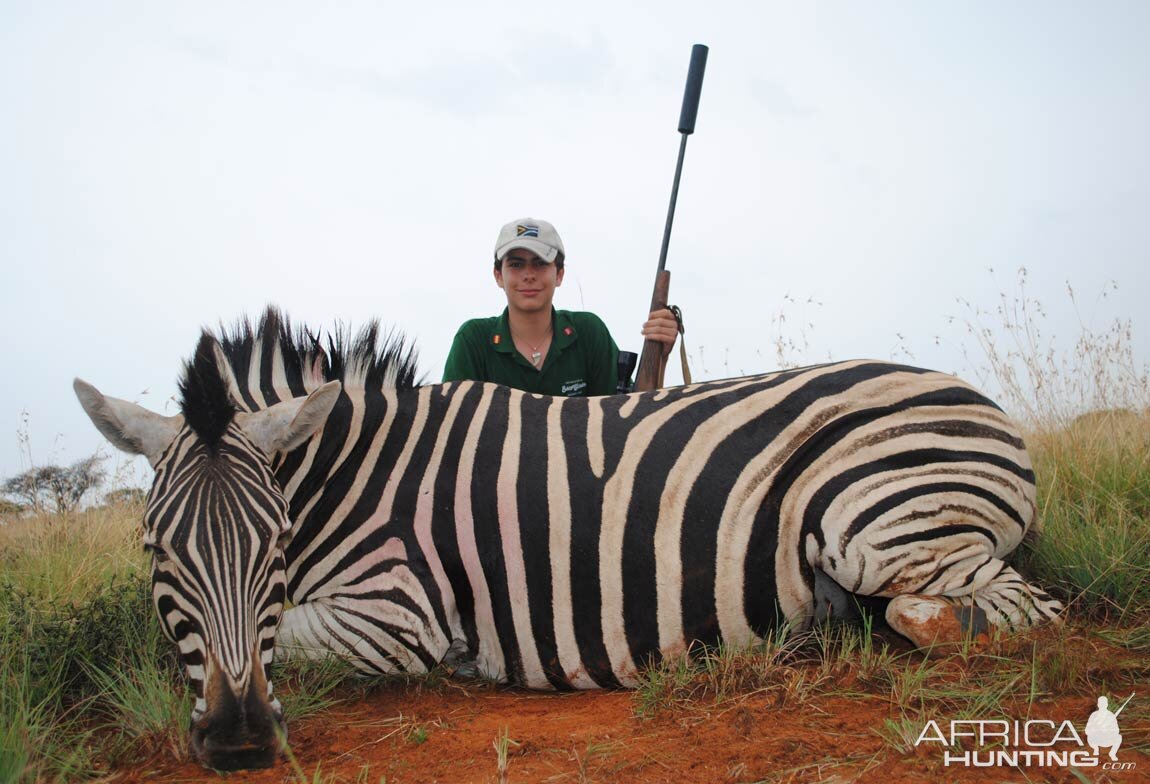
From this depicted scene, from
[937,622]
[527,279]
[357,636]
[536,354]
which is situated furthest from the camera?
[536,354]

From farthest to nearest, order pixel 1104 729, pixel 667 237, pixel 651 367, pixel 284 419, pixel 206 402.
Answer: pixel 667 237, pixel 651 367, pixel 284 419, pixel 206 402, pixel 1104 729

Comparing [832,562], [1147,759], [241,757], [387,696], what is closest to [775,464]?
[832,562]

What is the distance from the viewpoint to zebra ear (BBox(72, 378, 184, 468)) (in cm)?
292

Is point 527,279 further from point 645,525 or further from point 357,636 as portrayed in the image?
point 357,636

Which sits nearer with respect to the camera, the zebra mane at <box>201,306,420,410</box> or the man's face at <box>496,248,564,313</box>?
the zebra mane at <box>201,306,420,410</box>

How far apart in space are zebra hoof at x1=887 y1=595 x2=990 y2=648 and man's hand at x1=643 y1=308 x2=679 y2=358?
2.83 metres

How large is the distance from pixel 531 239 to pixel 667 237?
1335mm

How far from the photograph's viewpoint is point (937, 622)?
314 centimetres

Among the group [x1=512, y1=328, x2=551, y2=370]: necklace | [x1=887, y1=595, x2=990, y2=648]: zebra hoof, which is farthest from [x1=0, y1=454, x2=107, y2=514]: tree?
[x1=887, y1=595, x2=990, y2=648]: zebra hoof

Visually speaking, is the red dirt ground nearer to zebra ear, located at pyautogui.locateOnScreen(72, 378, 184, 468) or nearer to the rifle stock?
zebra ear, located at pyautogui.locateOnScreen(72, 378, 184, 468)

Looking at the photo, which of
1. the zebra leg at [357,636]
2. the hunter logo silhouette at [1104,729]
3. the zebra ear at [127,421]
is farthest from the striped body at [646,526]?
the hunter logo silhouette at [1104,729]

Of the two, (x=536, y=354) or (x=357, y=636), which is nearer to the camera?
(x=357, y=636)

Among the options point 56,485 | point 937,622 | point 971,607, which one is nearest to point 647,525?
point 937,622

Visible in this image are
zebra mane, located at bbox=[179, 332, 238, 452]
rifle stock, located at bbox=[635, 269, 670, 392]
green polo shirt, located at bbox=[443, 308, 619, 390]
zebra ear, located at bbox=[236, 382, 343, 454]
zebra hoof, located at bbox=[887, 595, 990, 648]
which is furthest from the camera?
green polo shirt, located at bbox=[443, 308, 619, 390]
